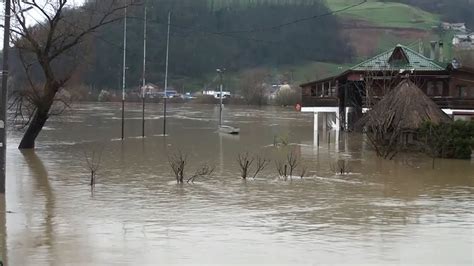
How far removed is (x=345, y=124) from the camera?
164 ft

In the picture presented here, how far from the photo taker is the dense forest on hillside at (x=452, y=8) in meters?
110

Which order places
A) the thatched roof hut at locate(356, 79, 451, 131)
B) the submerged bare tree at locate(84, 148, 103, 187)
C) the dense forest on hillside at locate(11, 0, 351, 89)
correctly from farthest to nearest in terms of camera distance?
1. the dense forest on hillside at locate(11, 0, 351, 89)
2. the thatched roof hut at locate(356, 79, 451, 131)
3. the submerged bare tree at locate(84, 148, 103, 187)

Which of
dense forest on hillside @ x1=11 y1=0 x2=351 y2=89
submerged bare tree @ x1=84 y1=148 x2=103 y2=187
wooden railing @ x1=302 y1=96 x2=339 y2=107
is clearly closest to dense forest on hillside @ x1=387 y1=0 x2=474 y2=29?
dense forest on hillside @ x1=11 y1=0 x2=351 y2=89

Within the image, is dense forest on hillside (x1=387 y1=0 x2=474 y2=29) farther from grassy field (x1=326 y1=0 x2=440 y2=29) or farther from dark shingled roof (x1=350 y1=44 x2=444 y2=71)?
dark shingled roof (x1=350 y1=44 x2=444 y2=71)

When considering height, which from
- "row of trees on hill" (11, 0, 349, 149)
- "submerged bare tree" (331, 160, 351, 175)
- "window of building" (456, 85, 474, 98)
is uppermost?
"row of trees on hill" (11, 0, 349, 149)

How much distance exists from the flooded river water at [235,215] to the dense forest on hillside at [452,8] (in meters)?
88.8

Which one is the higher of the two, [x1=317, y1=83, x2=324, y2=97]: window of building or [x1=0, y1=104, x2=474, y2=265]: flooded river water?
[x1=317, y1=83, x2=324, y2=97]: window of building

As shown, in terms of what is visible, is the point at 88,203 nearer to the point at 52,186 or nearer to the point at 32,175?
the point at 52,186

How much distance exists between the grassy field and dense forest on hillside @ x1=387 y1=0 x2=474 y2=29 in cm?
194

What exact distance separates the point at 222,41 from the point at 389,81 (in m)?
107

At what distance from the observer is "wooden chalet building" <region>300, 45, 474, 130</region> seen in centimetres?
4472

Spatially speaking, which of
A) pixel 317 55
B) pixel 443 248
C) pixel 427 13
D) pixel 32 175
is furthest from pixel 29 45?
pixel 427 13

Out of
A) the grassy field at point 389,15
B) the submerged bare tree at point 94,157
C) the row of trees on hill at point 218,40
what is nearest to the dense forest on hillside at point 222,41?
the row of trees on hill at point 218,40

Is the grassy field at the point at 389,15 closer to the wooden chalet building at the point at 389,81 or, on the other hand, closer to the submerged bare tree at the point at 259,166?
the wooden chalet building at the point at 389,81
